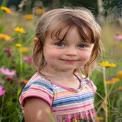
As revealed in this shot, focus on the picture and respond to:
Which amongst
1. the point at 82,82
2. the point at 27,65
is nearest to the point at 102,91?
the point at 27,65

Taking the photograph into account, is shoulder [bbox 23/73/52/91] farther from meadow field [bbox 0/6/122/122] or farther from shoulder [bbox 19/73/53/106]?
meadow field [bbox 0/6/122/122]

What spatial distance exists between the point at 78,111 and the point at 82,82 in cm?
13

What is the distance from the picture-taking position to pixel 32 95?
130 centimetres

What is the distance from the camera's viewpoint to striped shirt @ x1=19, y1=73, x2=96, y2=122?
4.35 feet

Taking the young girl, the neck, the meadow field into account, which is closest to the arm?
the young girl

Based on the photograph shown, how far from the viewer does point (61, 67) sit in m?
1.36

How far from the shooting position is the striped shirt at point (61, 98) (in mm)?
A: 1326

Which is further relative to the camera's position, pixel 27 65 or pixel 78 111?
pixel 27 65

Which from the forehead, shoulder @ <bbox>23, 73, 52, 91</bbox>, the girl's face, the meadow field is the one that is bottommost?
the meadow field

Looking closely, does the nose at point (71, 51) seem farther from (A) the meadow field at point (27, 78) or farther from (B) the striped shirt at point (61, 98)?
(A) the meadow field at point (27, 78)

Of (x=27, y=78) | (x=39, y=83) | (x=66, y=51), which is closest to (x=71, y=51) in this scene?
(x=66, y=51)

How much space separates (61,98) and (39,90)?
0.26 feet

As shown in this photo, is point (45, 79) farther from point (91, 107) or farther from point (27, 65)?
point (27, 65)

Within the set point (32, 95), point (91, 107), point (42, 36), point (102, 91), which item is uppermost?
point (42, 36)
